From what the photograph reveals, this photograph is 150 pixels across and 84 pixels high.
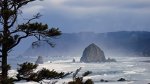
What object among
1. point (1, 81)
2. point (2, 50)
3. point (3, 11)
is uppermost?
point (3, 11)

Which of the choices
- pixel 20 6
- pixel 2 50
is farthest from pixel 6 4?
pixel 2 50

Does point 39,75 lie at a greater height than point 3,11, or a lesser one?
lesser

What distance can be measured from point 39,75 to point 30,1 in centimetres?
253

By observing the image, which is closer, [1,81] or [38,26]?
[1,81]

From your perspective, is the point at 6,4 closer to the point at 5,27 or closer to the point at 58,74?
the point at 5,27

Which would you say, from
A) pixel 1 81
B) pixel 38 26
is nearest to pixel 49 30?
pixel 38 26

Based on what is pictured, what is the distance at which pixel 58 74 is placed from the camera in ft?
53.2

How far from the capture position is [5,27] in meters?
15.4

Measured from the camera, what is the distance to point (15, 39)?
15594 millimetres

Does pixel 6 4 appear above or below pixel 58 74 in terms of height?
above

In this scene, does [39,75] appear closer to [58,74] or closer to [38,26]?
[58,74]

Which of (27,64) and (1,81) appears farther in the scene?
(27,64)

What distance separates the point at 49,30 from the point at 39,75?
5.16 ft

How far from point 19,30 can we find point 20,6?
2.67 feet
